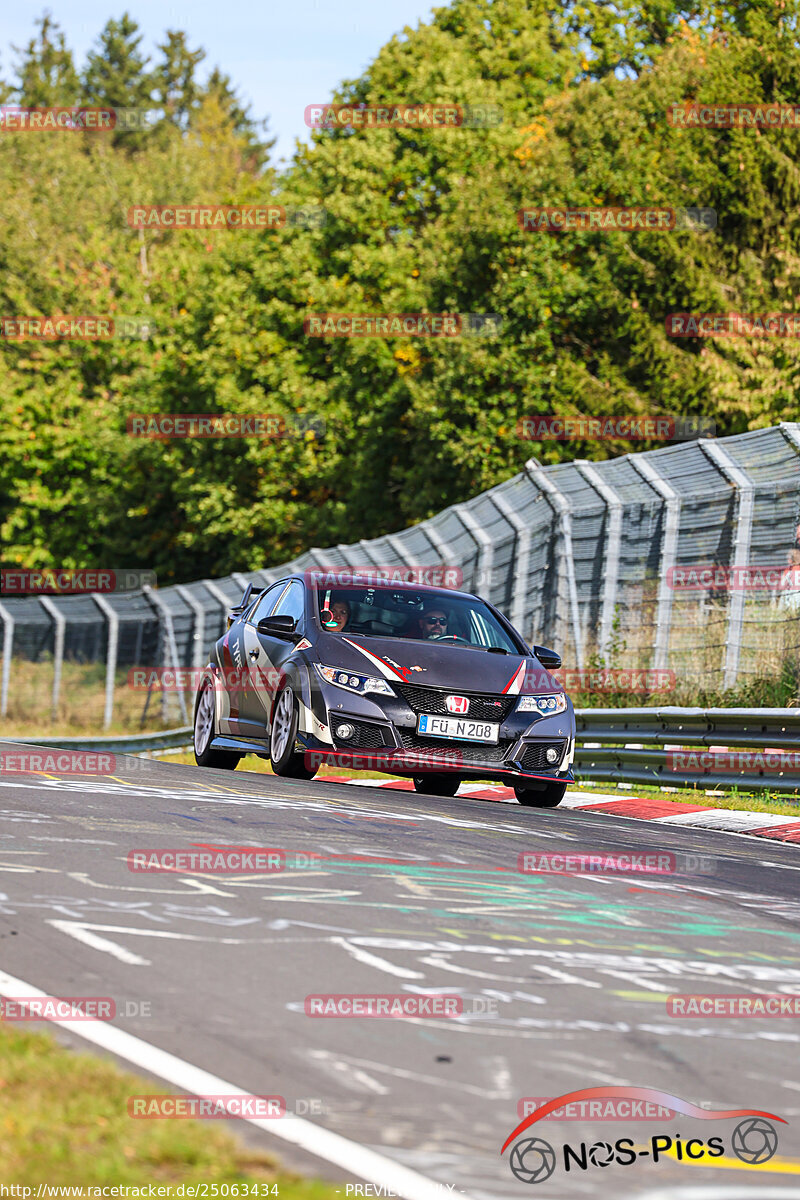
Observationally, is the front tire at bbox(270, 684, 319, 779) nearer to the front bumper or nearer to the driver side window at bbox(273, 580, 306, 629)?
the front bumper

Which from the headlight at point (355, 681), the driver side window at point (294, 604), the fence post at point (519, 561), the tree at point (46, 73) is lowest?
the headlight at point (355, 681)

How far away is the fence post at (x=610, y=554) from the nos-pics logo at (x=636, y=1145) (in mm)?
13685

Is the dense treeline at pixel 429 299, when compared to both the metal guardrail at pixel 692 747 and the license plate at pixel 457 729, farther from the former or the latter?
the license plate at pixel 457 729

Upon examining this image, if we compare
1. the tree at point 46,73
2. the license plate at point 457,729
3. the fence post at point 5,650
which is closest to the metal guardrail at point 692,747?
the license plate at point 457,729

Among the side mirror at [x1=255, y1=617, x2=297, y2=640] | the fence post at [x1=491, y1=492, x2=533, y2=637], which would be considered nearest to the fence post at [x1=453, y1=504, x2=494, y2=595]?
the fence post at [x1=491, y1=492, x2=533, y2=637]

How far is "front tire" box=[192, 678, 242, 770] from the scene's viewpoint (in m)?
14.2

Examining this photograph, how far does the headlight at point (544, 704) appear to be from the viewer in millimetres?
11750

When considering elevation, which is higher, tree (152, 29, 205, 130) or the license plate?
tree (152, 29, 205, 130)

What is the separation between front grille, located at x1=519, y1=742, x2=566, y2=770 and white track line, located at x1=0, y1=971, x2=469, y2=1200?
7.21 meters

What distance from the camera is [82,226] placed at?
71.4 metres

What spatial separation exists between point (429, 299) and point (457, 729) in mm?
27853

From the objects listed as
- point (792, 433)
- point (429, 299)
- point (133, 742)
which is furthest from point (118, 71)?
point (792, 433)

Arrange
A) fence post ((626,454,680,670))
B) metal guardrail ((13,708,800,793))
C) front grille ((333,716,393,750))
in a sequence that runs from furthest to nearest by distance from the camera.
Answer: fence post ((626,454,680,670)), metal guardrail ((13,708,800,793)), front grille ((333,716,393,750))

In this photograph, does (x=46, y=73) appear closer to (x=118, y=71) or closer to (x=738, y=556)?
(x=118, y=71)
